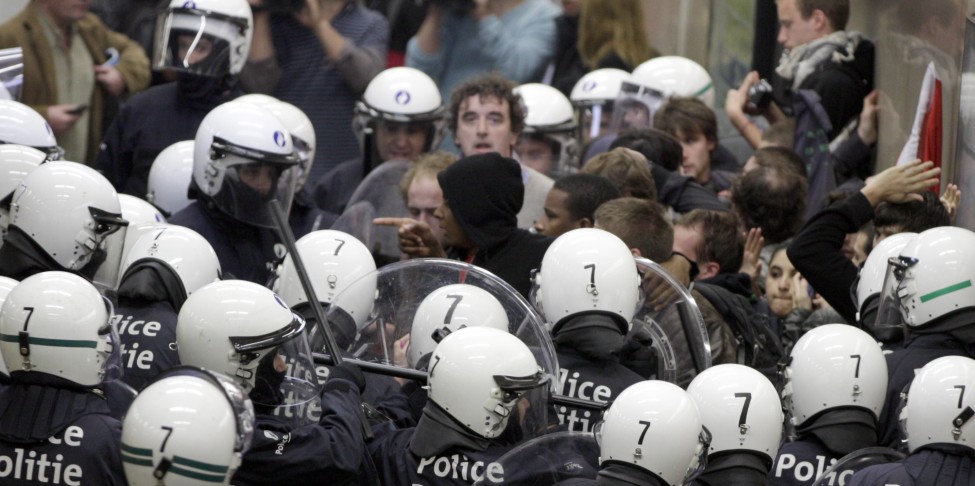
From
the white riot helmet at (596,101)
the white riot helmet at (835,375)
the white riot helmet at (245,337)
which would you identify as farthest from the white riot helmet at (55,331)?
the white riot helmet at (596,101)

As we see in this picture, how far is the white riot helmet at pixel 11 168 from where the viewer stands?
6.16 m

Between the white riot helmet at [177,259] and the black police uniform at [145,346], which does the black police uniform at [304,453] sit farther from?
the white riot helmet at [177,259]

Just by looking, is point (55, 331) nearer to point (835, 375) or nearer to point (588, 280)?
point (588, 280)

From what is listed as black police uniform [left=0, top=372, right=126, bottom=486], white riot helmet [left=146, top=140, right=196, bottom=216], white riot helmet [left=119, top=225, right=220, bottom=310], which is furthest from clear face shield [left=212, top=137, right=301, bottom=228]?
black police uniform [left=0, top=372, right=126, bottom=486]

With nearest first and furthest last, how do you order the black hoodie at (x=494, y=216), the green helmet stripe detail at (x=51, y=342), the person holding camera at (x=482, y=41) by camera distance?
the green helmet stripe detail at (x=51, y=342) < the black hoodie at (x=494, y=216) < the person holding camera at (x=482, y=41)

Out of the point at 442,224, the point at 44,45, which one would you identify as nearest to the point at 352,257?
the point at 442,224

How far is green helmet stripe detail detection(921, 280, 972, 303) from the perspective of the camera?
5363 mm

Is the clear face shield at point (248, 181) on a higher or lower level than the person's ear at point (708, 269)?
higher

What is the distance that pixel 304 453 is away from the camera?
4707mm

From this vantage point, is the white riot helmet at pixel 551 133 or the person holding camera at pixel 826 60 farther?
the white riot helmet at pixel 551 133

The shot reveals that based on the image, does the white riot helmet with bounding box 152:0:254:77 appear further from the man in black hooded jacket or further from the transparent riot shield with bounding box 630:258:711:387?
the transparent riot shield with bounding box 630:258:711:387

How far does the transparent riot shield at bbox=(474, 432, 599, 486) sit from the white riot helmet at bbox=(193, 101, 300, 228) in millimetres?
2370

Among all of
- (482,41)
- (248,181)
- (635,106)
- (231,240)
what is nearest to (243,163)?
(248,181)

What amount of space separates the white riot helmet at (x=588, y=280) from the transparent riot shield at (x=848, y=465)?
2.92 feet
